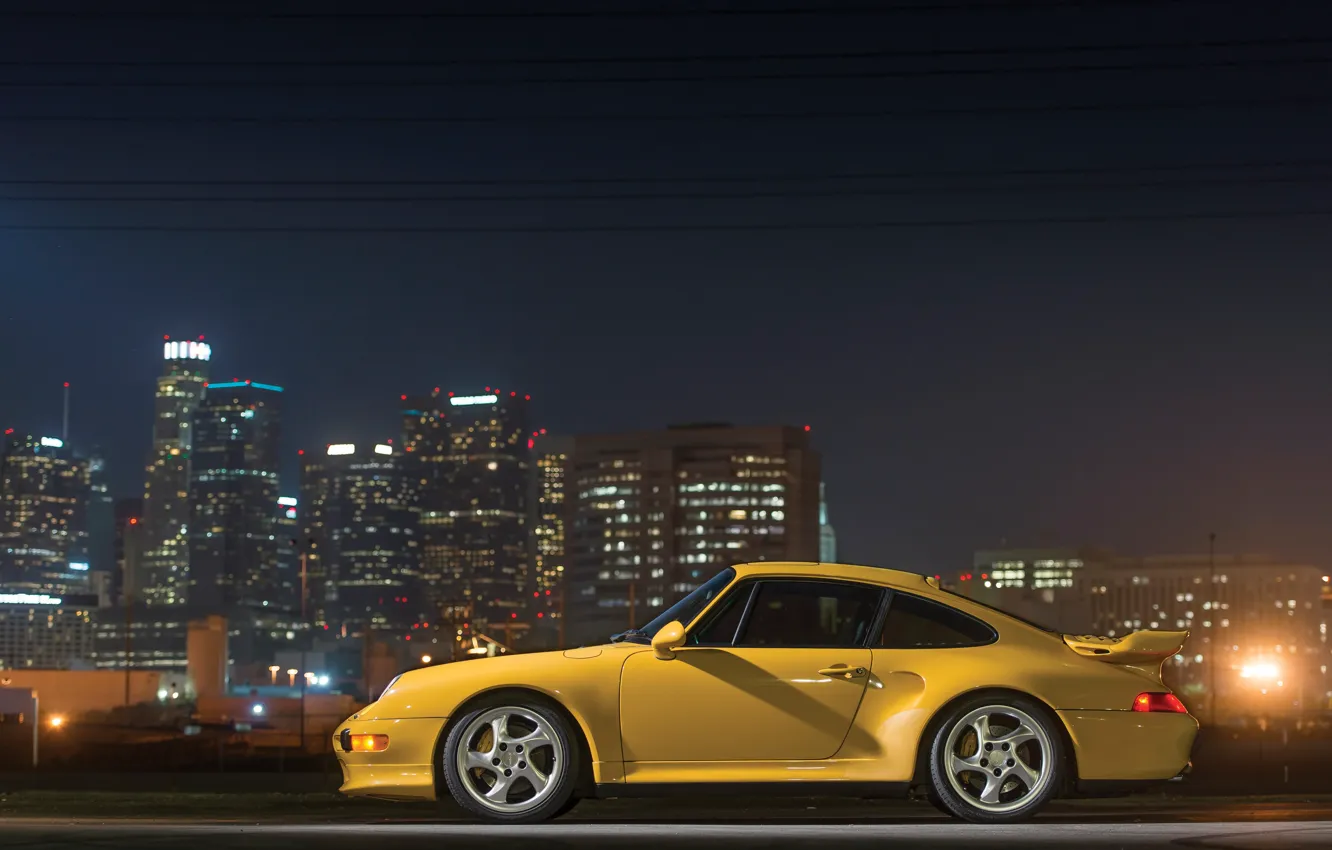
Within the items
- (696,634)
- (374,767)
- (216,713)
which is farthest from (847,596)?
(216,713)

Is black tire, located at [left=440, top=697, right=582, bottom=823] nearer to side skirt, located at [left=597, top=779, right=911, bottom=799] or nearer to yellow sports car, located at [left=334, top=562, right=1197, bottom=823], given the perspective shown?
yellow sports car, located at [left=334, top=562, right=1197, bottom=823]

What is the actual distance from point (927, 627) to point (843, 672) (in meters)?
0.63

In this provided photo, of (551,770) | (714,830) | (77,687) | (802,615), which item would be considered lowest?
(77,687)

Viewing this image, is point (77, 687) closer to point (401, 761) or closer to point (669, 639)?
point (401, 761)

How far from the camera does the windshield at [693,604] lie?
10395 millimetres

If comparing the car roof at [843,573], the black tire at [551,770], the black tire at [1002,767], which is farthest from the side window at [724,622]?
the black tire at [1002,767]

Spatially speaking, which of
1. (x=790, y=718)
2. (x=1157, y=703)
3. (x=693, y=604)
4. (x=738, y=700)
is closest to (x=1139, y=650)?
(x=1157, y=703)

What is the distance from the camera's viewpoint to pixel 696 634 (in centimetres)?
1029

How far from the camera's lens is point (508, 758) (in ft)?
33.6

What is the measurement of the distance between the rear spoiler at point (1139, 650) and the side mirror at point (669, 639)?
2418 mm

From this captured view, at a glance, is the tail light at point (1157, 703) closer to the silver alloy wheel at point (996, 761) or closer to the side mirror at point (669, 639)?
the silver alloy wheel at point (996, 761)

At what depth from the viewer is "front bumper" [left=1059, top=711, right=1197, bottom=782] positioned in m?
10.0

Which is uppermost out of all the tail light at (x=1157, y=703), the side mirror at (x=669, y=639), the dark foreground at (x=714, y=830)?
the side mirror at (x=669, y=639)

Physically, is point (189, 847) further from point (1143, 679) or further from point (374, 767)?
point (1143, 679)
